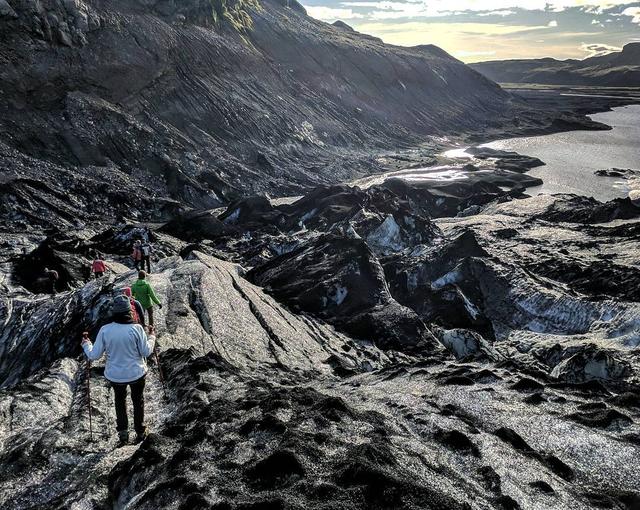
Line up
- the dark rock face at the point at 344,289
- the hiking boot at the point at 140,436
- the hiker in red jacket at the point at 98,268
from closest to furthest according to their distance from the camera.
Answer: the hiking boot at the point at 140,436 → the hiker in red jacket at the point at 98,268 → the dark rock face at the point at 344,289

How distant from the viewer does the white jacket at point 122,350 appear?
23.6 ft

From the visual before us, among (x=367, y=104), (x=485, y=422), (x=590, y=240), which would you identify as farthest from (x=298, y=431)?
(x=367, y=104)

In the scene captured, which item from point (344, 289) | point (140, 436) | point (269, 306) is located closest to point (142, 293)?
point (140, 436)

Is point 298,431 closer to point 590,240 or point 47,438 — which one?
point 47,438

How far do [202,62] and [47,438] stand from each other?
201 ft

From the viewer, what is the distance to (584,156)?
83438mm

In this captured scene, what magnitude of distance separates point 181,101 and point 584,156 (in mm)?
63434

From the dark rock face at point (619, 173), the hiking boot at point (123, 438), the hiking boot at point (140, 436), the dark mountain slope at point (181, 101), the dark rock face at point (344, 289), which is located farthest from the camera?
the dark rock face at point (619, 173)

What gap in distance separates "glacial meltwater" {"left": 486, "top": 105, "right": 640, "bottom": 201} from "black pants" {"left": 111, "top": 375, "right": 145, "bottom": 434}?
56585 mm

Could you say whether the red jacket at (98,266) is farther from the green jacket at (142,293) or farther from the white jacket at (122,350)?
the white jacket at (122,350)

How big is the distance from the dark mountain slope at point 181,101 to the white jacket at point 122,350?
114 ft

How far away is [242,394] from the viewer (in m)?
9.80

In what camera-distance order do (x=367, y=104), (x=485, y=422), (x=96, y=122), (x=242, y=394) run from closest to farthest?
(x=485, y=422), (x=242, y=394), (x=96, y=122), (x=367, y=104)

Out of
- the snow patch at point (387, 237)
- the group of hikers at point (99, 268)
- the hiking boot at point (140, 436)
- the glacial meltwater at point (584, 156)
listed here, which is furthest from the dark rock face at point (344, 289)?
the glacial meltwater at point (584, 156)
